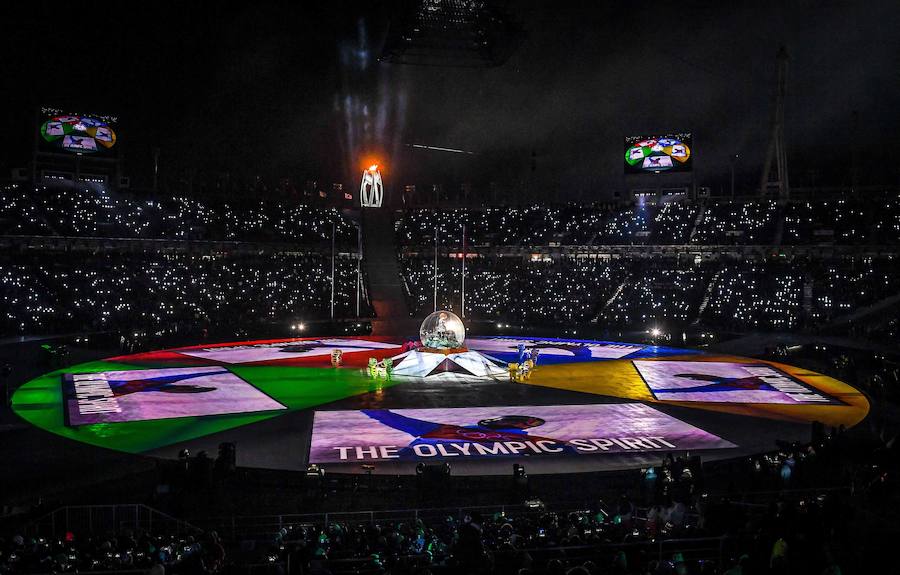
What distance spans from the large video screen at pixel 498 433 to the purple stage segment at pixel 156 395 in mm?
4052

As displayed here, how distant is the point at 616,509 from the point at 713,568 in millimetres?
4771

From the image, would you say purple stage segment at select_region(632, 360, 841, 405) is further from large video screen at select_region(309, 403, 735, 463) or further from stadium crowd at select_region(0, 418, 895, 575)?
stadium crowd at select_region(0, 418, 895, 575)

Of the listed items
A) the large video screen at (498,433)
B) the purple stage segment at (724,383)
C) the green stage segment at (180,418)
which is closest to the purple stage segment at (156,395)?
the green stage segment at (180,418)

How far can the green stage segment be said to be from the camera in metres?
20.3

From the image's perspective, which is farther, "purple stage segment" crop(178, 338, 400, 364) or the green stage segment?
"purple stage segment" crop(178, 338, 400, 364)

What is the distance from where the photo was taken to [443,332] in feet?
107

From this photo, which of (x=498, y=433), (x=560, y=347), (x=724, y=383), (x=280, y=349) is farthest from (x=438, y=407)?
(x=560, y=347)

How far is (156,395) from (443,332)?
12253 millimetres

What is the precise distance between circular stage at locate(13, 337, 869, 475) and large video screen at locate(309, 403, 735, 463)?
6 cm

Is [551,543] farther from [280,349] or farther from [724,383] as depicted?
[280,349]

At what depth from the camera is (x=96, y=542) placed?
1016 centimetres

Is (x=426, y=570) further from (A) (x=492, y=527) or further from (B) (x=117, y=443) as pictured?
(B) (x=117, y=443)

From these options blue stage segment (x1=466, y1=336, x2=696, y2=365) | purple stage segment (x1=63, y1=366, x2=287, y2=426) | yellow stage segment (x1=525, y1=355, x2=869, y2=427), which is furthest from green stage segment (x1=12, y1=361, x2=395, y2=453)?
blue stage segment (x1=466, y1=336, x2=696, y2=365)

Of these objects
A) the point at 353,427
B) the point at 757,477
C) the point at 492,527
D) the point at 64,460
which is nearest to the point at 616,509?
the point at 492,527
